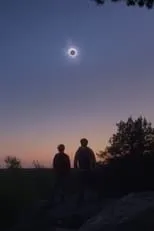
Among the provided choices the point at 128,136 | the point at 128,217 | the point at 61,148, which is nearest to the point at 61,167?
the point at 61,148

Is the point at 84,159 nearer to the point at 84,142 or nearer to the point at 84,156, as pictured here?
the point at 84,156

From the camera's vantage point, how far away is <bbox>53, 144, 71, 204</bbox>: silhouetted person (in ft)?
65.5

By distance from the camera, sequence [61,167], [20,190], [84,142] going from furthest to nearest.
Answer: [20,190] < [61,167] < [84,142]

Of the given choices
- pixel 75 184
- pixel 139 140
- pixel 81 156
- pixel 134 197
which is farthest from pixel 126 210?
pixel 139 140

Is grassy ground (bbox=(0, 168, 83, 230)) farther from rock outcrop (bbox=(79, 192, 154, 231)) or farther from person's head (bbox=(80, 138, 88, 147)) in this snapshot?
A: rock outcrop (bbox=(79, 192, 154, 231))

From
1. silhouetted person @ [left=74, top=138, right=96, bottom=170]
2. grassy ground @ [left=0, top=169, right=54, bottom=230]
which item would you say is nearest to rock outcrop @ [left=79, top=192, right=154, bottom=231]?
grassy ground @ [left=0, top=169, right=54, bottom=230]

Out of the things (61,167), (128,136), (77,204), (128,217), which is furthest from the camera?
(128,136)

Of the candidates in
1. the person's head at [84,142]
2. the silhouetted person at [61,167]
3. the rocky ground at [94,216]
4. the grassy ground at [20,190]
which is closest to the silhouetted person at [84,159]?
the person's head at [84,142]

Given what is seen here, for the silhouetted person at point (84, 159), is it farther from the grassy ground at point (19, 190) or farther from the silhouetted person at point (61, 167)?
the grassy ground at point (19, 190)

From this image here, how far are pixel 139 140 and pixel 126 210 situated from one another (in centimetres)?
2214

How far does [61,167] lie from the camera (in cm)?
2012

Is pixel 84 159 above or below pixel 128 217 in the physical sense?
above

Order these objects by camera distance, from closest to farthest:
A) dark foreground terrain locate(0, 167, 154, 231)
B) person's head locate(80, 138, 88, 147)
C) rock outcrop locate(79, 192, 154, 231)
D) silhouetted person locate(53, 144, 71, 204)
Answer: rock outcrop locate(79, 192, 154, 231) → dark foreground terrain locate(0, 167, 154, 231) → person's head locate(80, 138, 88, 147) → silhouetted person locate(53, 144, 71, 204)

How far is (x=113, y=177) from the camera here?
24.6 meters
